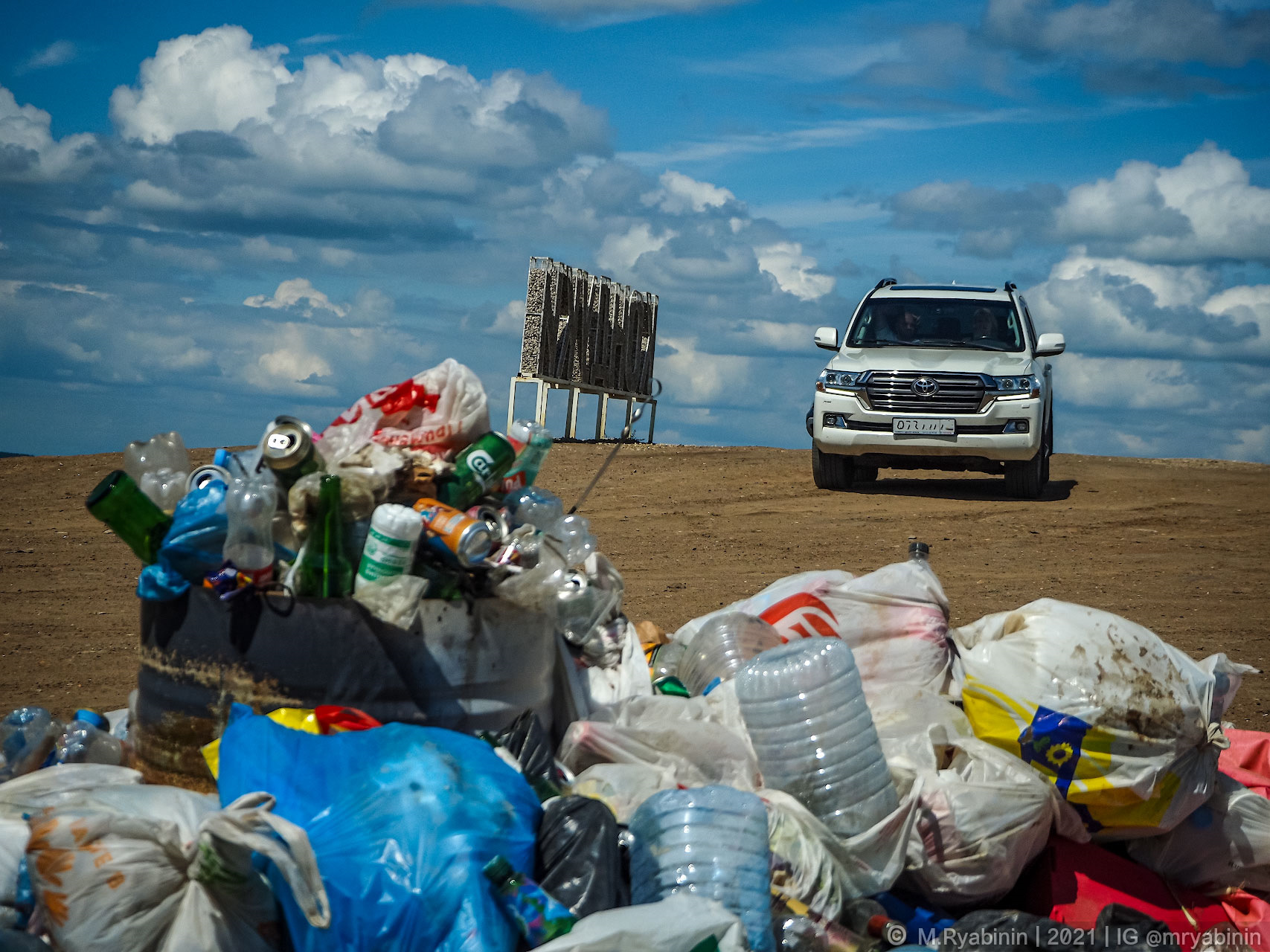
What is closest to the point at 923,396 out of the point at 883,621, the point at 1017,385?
the point at 1017,385

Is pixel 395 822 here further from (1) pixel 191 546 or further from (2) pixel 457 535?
(1) pixel 191 546

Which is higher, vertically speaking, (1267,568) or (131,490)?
(131,490)

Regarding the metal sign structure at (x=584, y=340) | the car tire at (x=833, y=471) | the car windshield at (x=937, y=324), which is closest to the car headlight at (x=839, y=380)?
the car windshield at (x=937, y=324)

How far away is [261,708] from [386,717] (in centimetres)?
33

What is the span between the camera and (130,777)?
3061mm

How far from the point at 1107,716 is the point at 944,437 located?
7.47 m

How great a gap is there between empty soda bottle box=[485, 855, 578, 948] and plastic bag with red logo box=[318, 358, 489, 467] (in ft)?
4.62

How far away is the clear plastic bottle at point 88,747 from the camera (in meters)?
3.33

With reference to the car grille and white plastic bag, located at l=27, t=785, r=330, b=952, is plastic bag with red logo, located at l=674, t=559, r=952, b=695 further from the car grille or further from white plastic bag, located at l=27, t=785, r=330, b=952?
the car grille

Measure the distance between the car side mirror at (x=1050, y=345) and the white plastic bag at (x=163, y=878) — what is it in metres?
9.68

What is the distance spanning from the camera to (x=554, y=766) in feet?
10.6

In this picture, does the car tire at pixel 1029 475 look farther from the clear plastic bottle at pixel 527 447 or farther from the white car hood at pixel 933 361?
the clear plastic bottle at pixel 527 447

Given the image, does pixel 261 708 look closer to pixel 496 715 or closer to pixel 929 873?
pixel 496 715

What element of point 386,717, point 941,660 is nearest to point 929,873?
point 941,660
